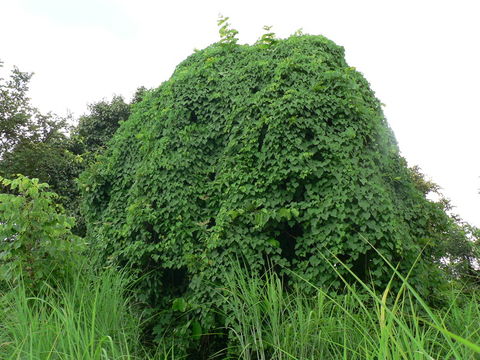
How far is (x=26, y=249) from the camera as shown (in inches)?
149

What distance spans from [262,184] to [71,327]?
245cm

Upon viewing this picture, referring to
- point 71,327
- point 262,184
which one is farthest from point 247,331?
point 262,184

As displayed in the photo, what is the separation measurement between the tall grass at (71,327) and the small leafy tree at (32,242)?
23cm

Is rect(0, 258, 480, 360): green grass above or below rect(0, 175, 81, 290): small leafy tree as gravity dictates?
below

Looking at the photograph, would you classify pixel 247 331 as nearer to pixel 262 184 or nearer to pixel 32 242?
pixel 262 184

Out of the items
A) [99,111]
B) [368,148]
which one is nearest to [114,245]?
[368,148]

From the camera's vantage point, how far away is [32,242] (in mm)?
3783

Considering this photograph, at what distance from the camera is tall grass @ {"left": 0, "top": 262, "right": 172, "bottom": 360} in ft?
6.84

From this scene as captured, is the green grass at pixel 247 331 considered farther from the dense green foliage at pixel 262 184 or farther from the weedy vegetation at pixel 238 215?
the dense green foliage at pixel 262 184

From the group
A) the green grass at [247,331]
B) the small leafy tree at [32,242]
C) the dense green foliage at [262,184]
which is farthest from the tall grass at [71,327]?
the dense green foliage at [262,184]

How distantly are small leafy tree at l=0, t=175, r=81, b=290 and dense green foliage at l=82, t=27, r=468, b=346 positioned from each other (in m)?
0.71

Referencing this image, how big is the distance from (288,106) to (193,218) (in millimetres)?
1624

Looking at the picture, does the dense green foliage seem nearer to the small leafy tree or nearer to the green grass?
the small leafy tree

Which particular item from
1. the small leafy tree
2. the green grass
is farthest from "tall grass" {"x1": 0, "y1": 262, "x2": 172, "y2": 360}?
the small leafy tree
